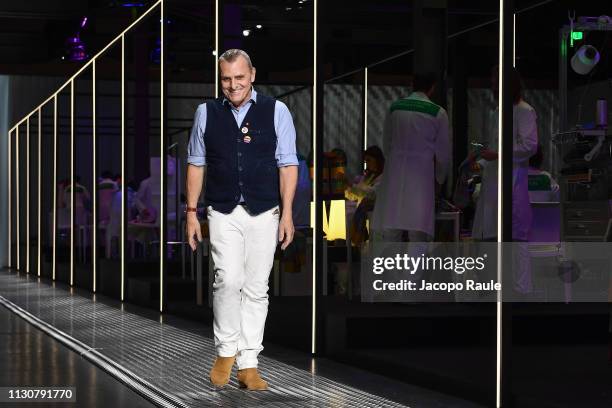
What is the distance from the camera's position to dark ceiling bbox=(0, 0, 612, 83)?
1124 centimetres

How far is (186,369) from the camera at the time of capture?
5.37 meters

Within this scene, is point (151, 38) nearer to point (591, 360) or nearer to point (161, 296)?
point (161, 296)

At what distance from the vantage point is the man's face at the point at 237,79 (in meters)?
4.52

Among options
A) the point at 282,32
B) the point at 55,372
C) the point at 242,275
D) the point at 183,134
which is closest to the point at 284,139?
the point at 242,275

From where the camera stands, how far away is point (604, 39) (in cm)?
855

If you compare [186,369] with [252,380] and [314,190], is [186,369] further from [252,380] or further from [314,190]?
[314,190]

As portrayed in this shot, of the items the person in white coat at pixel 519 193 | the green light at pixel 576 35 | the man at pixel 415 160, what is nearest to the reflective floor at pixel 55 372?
the man at pixel 415 160

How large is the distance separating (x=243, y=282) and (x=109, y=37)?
14605 millimetres

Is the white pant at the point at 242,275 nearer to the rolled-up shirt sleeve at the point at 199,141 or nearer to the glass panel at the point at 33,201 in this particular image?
the rolled-up shirt sleeve at the point at 199,141

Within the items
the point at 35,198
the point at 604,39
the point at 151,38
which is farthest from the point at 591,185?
the point at 35,198

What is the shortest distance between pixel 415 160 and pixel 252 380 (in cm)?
212

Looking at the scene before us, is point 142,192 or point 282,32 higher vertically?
point 282,32

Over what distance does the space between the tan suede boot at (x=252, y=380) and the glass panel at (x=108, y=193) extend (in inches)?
254

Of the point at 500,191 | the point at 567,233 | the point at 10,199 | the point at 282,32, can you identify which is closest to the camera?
the point at 500,191
